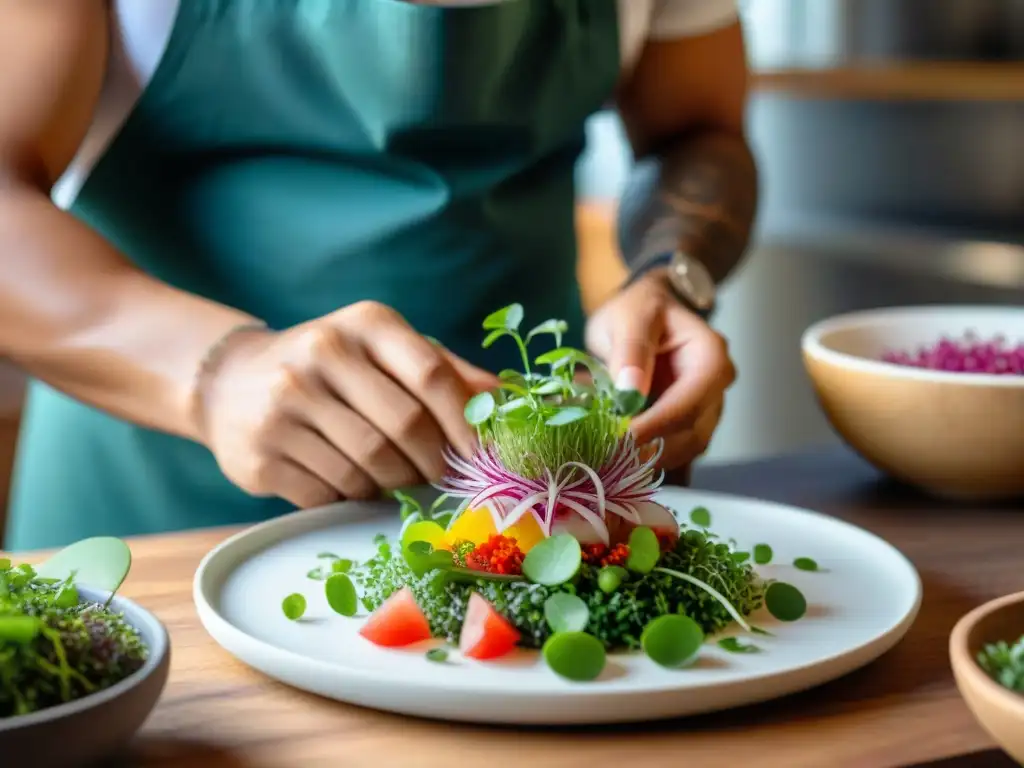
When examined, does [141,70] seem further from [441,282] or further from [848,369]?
A: [848,369]

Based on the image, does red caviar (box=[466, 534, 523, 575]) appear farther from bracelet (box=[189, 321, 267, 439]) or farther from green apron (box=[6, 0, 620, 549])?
green apron (box=[6, 0, 620, 549])

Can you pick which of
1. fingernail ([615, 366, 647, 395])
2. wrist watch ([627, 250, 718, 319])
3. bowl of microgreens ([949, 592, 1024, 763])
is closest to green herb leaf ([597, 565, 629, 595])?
bowl of microgreens ([949, 592, 1024, 763])

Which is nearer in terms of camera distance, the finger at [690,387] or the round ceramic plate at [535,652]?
the round ceramic plate at [535,652]

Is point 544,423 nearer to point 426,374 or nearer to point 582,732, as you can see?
point 426,374

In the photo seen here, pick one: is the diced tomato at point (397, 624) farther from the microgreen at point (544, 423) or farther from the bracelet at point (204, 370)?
the bracelet at point (204, 370)

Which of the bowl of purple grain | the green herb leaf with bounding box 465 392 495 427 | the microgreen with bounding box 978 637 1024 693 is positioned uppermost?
the microgreen with bounding box 978 637 1024 693

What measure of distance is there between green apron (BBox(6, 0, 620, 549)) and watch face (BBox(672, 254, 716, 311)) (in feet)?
0.60

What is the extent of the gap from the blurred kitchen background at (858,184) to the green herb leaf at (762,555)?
1.82 metres

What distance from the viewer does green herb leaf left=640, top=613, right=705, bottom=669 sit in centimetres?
71

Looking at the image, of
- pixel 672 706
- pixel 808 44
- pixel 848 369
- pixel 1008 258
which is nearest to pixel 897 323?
pixel 848 369

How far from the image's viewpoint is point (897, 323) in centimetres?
135

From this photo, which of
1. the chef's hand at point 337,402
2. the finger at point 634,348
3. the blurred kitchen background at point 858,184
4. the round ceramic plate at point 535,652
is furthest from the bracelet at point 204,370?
the blurred kitchen background at point 858,184

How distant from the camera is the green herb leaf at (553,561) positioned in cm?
76

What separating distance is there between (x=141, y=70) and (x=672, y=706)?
0.88 metres
